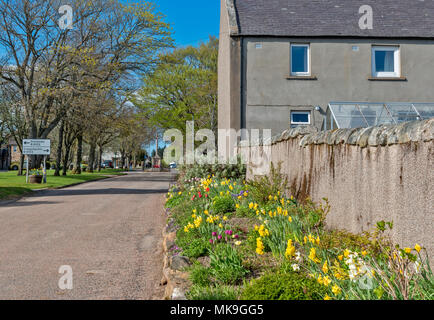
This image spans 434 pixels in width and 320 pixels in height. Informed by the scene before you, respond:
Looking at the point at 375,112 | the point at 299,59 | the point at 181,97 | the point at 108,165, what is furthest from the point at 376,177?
the point at 108,165

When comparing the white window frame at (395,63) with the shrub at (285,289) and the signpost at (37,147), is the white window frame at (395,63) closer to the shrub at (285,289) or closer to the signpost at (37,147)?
the shrub at (285,289)

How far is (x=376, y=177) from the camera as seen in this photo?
4.17m

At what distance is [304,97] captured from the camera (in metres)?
16.1

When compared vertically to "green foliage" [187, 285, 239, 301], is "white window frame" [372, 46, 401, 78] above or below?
above

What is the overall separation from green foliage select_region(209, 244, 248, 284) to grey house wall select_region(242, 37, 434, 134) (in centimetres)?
1225

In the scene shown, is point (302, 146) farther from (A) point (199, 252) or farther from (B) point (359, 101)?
(B) point (359, 101)

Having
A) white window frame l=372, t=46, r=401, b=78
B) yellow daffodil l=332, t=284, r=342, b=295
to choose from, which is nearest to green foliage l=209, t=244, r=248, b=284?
yellow daffodil l=332, t=284, r=342, b=295

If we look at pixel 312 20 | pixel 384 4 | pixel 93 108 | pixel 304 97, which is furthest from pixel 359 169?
Result: pixel 93 108

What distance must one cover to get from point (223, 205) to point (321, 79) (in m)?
11.0

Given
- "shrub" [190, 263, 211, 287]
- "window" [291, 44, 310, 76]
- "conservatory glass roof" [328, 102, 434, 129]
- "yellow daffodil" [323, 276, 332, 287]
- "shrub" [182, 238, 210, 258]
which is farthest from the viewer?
"window" [291, 44, 310, 76]

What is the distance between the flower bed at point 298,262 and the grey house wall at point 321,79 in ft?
32.9

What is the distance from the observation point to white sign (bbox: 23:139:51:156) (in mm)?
23250

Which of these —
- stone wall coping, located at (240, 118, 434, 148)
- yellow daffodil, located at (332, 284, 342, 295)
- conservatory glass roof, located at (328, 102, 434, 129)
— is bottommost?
yellow daffodil, located at (332, 284, 342, 295)

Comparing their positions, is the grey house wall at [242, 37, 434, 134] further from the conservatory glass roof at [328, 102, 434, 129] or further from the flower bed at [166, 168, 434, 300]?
the flower bed at [166, 168, 434, 300]
